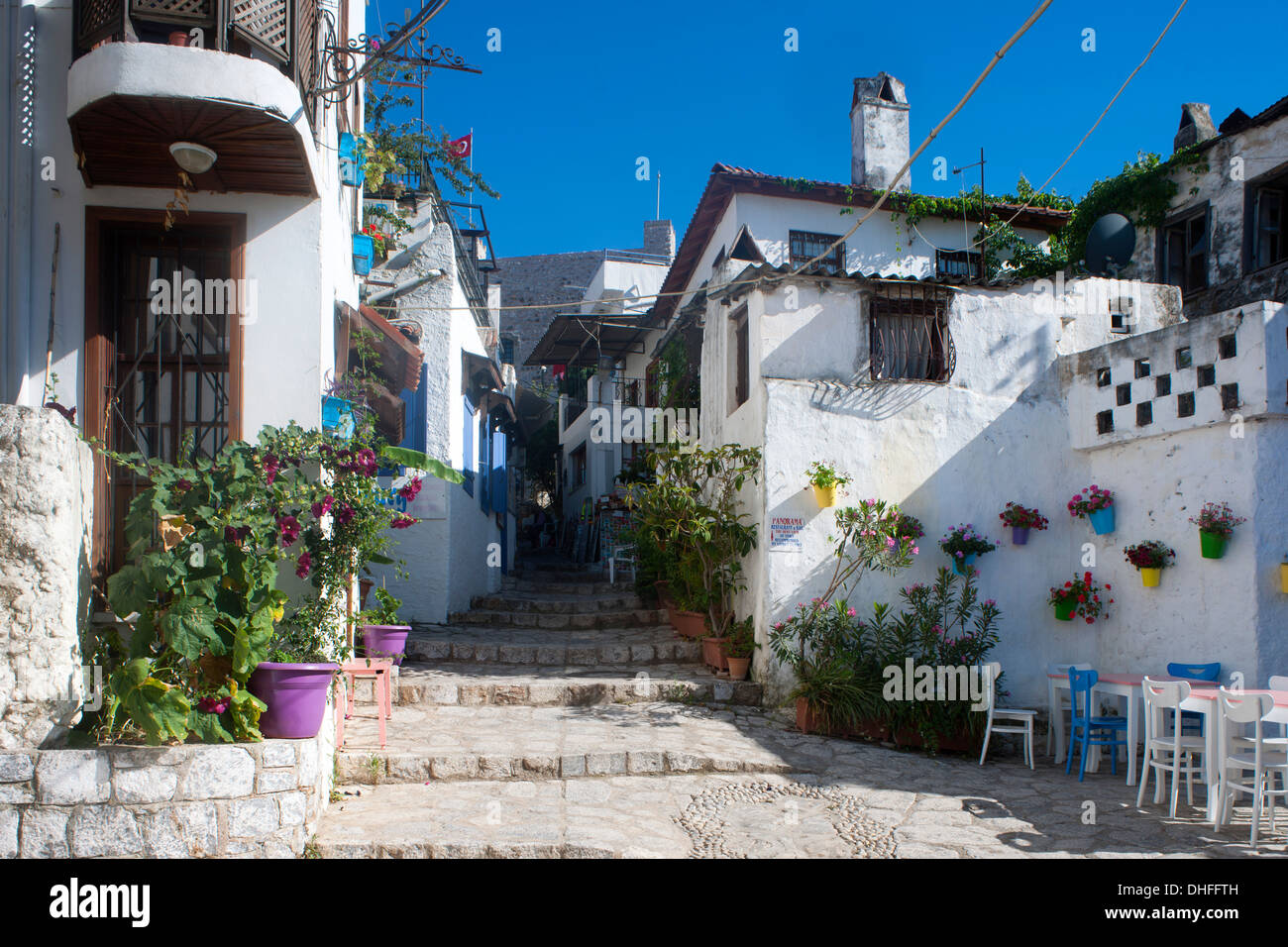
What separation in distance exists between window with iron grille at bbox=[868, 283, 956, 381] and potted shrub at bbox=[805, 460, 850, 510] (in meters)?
1.34

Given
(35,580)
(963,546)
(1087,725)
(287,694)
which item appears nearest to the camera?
(35,580)

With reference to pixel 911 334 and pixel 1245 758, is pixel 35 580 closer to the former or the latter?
pixel 1245 758

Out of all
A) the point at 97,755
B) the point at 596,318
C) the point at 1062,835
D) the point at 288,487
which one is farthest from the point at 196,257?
the point at 596,318

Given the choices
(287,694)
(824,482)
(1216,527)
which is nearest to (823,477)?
(824,482)

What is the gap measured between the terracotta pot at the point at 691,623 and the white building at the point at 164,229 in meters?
5.37

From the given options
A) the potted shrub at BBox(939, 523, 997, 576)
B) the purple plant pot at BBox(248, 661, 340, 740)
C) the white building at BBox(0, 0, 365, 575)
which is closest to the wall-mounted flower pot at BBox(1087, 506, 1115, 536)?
the potted shrub at BBox(939, 523, 997, 576)

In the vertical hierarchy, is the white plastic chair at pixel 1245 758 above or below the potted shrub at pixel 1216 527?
below

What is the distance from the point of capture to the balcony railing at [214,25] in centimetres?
619

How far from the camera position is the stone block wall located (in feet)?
16.8

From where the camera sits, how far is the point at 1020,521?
9688 mm

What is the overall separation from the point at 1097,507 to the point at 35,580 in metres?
9.07

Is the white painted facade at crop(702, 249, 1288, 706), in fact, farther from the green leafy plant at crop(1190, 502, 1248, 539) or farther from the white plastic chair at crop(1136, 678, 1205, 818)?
the white plastic chair at crop(1136, 678, 1205, 818)

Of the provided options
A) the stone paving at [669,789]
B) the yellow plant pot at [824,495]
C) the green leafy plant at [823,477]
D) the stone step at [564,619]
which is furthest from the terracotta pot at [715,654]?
the stone step at [564,619]

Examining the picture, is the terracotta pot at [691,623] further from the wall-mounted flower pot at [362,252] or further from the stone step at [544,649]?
the wall-mounted flower pot at [362,252]
